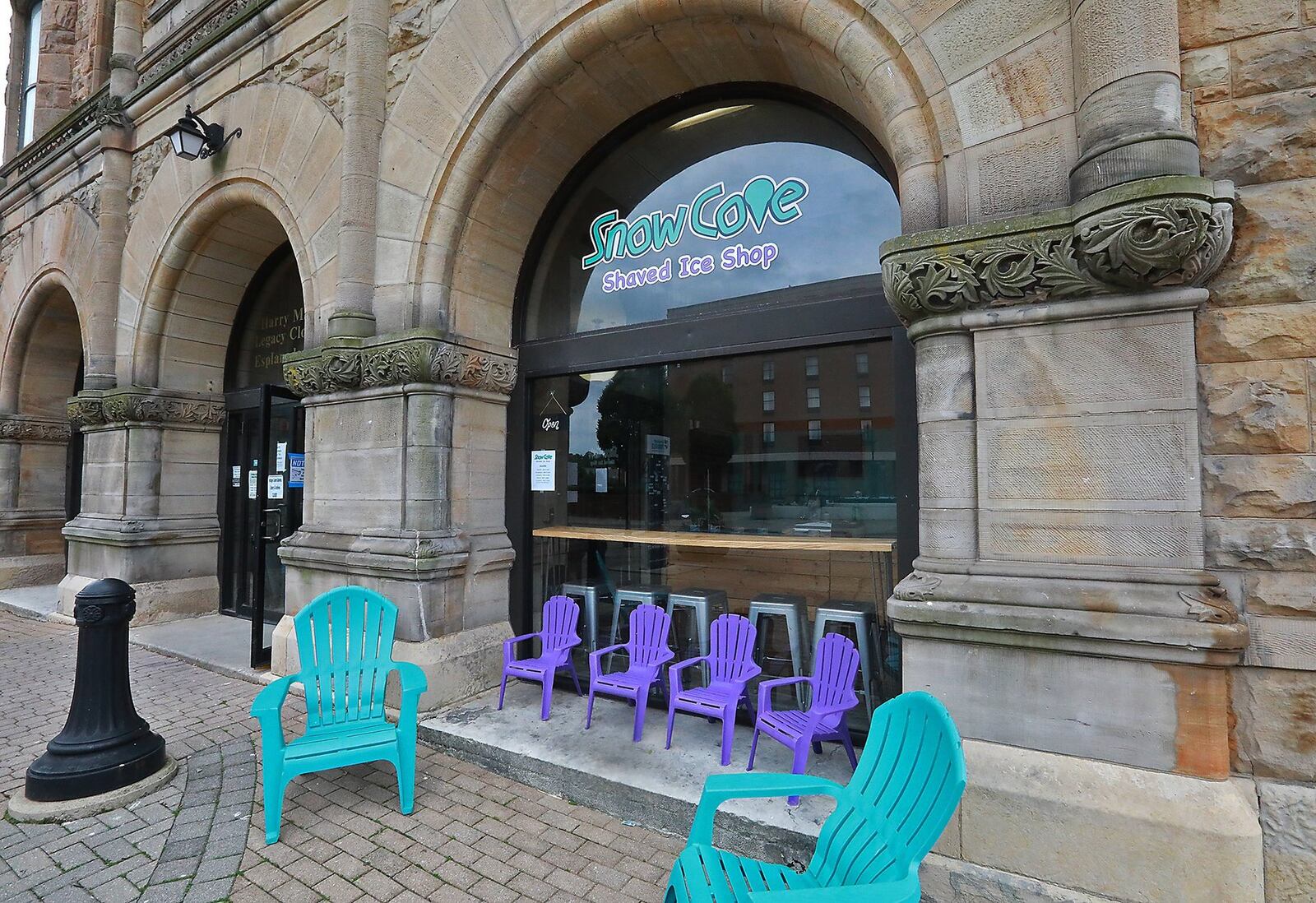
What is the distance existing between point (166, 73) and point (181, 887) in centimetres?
841

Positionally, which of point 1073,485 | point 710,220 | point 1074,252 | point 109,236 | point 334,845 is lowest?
point 334,845

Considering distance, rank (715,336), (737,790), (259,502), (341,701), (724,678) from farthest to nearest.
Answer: (259,502) → (715,336) → (341,701) → (724,678) → (737,790)

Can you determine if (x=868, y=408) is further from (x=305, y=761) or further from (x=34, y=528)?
(x=34, y=528)

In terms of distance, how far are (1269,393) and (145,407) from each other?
961 centimetres

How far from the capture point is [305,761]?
3186 millimetres

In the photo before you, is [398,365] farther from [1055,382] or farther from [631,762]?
[1055,382]

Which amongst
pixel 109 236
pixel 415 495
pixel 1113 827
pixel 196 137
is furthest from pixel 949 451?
pixel 109 236

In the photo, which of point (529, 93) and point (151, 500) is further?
point (151, 500)

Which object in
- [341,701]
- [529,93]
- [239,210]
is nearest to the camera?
[341,701]

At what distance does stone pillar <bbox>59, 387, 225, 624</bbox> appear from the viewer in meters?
7.51

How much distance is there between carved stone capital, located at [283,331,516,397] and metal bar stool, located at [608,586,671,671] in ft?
6.22

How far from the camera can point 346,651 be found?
381cm

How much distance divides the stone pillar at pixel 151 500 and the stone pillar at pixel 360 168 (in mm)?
4113

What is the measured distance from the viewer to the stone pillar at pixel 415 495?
187 inches
